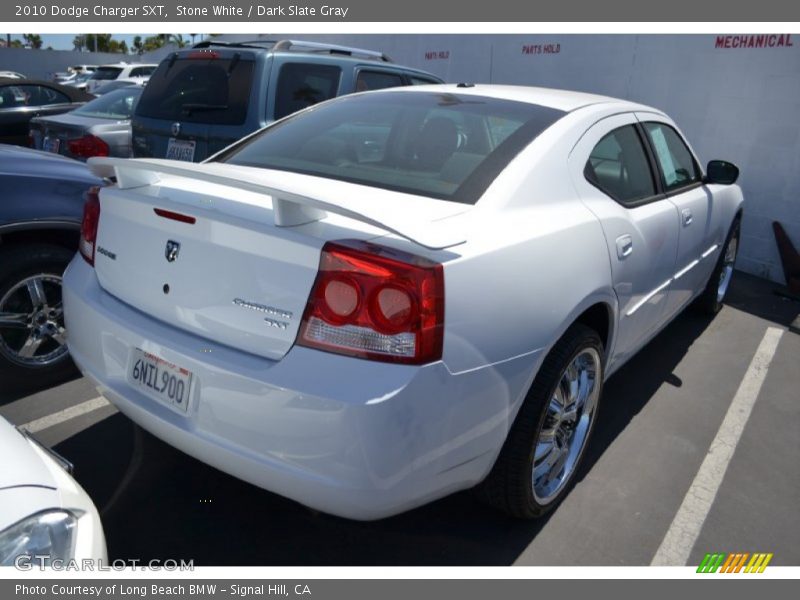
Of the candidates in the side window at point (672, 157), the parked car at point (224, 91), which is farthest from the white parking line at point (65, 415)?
the side window at point (672, 157)

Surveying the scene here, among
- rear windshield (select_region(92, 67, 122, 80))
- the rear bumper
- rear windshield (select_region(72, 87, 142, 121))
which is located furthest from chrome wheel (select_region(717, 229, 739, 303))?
rear windshield (select_region(92, 67, 122, 80))

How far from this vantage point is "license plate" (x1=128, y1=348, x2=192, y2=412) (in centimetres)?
209

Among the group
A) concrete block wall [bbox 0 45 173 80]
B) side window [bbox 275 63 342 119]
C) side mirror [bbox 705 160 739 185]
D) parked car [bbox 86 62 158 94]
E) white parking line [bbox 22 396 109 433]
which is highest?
concrete block wall [bbox 0 45 173 80]

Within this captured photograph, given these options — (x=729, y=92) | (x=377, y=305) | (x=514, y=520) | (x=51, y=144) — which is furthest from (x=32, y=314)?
(x=729, y=92)

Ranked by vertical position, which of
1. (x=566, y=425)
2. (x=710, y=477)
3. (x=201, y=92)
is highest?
(x=201, y=92)

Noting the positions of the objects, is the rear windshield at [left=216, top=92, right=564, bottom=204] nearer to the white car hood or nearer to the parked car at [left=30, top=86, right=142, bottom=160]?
the white car hood

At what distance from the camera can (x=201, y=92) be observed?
5086mm

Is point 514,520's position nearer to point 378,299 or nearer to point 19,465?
point 378,299

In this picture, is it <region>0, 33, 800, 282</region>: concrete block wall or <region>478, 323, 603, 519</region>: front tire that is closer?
<region>478, 323, 603, 519</region>: front tire

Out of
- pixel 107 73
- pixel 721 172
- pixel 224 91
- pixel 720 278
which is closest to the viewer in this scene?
pixel 721 172

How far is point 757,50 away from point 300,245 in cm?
671

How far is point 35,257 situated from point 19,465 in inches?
80.3

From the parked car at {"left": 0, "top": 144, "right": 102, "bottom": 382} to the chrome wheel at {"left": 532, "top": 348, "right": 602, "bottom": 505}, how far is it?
101 inches

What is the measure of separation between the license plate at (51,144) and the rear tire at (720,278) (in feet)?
19.1
